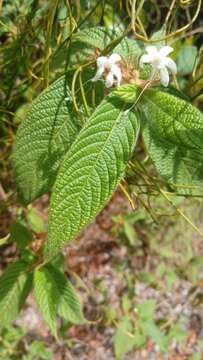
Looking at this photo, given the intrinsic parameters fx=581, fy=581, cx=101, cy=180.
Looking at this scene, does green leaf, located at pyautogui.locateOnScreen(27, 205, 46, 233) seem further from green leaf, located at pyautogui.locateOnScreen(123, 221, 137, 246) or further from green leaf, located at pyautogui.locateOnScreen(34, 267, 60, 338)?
green leaf, located at pyautogui.locateOnScreen(123, 221, 137, 246)

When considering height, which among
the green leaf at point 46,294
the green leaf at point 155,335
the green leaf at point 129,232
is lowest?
the green leaf at point 155,335

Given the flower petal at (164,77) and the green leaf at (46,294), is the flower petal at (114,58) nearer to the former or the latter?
the flower petal at (164,77)

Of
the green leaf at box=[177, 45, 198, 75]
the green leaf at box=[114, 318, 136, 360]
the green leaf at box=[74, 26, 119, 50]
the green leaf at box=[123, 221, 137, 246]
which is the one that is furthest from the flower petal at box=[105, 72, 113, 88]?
the green leaf at box=[114, 318, 136, 360]

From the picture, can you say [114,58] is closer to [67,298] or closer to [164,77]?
[164,77]

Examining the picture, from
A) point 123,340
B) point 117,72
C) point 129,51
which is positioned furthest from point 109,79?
point 123,340

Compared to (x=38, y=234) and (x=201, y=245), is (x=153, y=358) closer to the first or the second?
(x=201, y=245)

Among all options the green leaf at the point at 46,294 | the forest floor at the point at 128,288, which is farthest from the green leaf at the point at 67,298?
the forest floor at the point at 128,288

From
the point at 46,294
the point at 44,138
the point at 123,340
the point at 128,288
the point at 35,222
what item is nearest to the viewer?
the point at 44,138
